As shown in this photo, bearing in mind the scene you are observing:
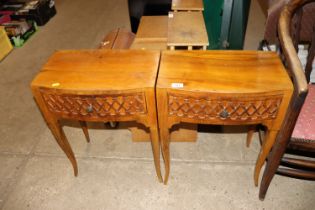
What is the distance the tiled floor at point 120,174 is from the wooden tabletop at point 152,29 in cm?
70

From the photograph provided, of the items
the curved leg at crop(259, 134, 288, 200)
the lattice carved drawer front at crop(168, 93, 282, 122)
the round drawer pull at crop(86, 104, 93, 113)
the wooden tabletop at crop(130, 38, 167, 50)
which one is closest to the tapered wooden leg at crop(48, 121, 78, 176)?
the round drawer pull at crop(86, 104, 93, 113)

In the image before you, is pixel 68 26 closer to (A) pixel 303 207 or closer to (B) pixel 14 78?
(B) pixel 14 78

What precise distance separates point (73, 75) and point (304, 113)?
1.10 m

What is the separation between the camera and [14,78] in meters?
2.40

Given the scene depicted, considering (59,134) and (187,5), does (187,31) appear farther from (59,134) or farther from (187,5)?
(59,134)

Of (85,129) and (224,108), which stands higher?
(224,108)

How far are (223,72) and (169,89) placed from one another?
10.2 inches

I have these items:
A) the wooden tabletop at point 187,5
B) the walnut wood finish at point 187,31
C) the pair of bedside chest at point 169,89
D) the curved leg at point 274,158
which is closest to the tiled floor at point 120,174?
the curved leg at point 274,158

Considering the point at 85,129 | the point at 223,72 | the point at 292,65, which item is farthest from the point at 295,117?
the point at 85,129

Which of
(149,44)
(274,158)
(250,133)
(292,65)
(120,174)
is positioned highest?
(292,65)

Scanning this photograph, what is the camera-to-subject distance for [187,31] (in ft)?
5.42

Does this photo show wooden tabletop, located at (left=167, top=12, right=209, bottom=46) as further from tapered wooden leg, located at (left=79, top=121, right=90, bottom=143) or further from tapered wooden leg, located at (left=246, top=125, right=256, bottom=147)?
tapered wooden leg, located at (left=79, top=121, right=90, bottom=143)

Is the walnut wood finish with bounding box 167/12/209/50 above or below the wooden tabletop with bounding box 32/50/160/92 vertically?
below

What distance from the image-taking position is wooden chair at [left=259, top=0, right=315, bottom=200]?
0.93 metres
